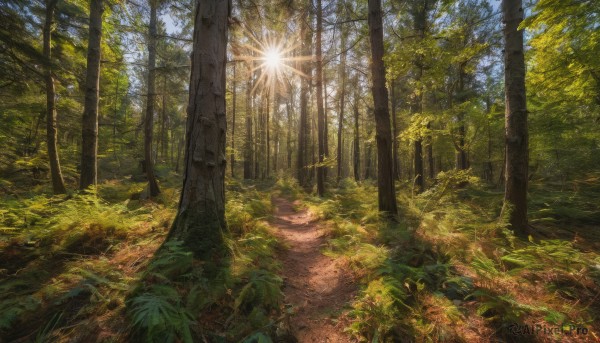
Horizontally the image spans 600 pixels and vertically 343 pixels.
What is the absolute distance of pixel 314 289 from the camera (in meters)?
3.92

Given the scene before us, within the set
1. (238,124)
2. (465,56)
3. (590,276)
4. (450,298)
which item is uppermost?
(238,124)

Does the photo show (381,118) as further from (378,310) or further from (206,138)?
(378,310)

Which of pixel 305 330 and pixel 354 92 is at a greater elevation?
pixel 354 92

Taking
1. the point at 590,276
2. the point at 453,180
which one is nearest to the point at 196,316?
the point at 590,276

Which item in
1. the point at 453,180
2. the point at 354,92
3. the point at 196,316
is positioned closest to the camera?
the point at 196,316

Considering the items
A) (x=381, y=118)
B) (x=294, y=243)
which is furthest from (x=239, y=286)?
(x=381, y=118)

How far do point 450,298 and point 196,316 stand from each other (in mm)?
2949

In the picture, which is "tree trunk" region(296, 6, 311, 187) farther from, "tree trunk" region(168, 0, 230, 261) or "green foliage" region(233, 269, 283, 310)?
"green foliage" region(233, 269, 283, 310)

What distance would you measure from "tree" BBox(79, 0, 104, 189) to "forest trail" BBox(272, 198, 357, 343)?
6292mm

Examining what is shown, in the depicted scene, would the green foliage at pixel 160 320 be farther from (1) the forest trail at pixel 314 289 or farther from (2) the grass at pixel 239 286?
(1) the forest trail at pixel 314 289

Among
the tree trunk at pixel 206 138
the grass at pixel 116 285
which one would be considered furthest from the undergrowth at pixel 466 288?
the tree trunk at pixel 206 138

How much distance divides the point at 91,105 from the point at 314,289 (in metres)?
8.10

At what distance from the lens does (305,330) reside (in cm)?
286

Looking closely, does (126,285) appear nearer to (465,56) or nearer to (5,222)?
(5,222)
